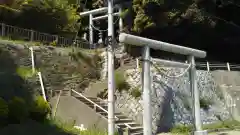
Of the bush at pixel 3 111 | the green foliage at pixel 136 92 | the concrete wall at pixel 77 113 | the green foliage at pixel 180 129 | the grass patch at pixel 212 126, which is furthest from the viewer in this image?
the green foliage at pixel 136 92

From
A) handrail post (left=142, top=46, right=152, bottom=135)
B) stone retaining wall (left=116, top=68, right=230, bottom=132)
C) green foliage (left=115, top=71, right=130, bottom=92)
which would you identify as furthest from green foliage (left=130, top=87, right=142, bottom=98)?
handrail post (left=142, top=46, right=152, bottom=135)

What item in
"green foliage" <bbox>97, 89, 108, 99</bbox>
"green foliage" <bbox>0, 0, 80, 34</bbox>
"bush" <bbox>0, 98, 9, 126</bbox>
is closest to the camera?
"bush" <bbox>0, 98, 9, 126</bbox>

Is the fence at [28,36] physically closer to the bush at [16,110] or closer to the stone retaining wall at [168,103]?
the stone retaining wall at [168,103]

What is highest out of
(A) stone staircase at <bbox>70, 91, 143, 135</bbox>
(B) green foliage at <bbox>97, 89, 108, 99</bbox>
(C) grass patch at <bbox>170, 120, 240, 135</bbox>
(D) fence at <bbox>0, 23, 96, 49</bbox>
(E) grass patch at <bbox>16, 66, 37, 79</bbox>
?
(D) fence at <bbox>0, 23, 96, 49</bbox>

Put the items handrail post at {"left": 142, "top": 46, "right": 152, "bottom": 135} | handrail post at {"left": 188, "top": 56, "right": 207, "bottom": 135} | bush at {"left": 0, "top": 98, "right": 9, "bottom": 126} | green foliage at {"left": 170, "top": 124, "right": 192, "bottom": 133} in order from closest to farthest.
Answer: bush at {"left": 0, "top": 98, "right": 9, "bottom": 126} < handrail post at {"left": 142, "top": 46, "right": 152, "bottom": 135} < handrail post at {"left": 188, "top": 56, "right": 207, "bottom": 135} < green foliage at {"left": 170, "top": 124, "right": 192, "bottom": 133}

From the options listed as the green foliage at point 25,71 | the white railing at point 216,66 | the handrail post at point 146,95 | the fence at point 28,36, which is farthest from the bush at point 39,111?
the white railing at point 216,66

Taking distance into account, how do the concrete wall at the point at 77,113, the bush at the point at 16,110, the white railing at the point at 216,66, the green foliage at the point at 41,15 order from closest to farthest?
the bush at the point at 16,110
the concrete wall at the point at 77,113
the white railing at the point at 216,66
the green foliage at the point at 41,15

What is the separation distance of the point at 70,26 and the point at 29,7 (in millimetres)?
4992

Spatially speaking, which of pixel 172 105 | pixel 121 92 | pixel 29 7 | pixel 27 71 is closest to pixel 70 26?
pixel 29 7

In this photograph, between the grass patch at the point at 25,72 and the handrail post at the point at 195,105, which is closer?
the handrail post at the point at 195,105

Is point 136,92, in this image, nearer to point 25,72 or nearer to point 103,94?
point 103,94

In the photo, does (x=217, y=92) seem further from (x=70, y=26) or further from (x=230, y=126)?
(x=70, y=26)

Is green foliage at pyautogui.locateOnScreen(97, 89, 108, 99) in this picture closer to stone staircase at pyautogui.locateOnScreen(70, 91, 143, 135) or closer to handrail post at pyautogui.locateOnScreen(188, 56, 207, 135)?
stone staircase at pyautogui.locateOnScreen(70, 91, 143, 135)

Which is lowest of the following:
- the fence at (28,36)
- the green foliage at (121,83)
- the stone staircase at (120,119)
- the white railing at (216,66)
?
the stone staircase at (120,119)
